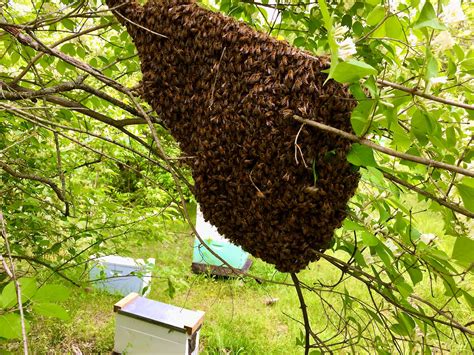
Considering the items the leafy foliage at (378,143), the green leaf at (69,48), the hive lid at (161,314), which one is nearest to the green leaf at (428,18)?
the leafy foliage at (378,143)

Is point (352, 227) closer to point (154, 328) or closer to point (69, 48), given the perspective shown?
point (69, 48)

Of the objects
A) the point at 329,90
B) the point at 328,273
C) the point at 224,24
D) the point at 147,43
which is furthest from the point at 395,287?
the point at 328,273

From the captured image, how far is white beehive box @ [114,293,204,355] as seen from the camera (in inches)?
96.3

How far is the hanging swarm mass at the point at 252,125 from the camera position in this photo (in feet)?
2.25

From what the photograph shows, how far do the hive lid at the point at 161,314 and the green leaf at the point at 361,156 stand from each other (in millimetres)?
1973

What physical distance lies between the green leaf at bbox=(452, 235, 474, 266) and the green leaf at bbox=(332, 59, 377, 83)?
1.20 feet

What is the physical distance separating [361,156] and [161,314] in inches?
86.7

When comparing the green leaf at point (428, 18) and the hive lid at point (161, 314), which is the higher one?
the hive lid at point (161, 314)

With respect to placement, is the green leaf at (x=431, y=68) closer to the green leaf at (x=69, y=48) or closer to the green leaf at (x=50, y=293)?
the green leaf at (x=50, y=293)

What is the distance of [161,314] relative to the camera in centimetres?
255

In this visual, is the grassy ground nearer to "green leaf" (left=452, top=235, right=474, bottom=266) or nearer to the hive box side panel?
the hive box side panel

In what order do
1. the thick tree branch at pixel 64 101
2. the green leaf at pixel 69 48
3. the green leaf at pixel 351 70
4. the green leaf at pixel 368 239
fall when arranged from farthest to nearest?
the green leaf at pixel 69 48
the thick tree branch at pixel 64 101
the green leaf at pixel 368 239
the green leaf at pixel 351 70

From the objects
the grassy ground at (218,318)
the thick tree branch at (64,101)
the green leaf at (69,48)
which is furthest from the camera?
the grassy ground at (218,318)

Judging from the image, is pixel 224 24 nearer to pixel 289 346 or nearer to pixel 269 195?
pixel 269 195
